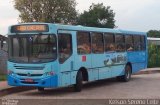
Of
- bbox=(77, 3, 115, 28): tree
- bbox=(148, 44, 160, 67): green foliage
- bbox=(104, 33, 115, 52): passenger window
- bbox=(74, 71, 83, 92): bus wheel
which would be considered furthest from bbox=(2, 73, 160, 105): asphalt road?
bbox=(77, 3, 115, 28): tree

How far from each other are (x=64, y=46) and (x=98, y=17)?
54759 mm

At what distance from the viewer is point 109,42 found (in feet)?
69.4

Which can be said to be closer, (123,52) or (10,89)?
(10,89)

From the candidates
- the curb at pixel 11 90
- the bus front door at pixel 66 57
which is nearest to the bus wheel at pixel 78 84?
the bus front door at pixel 66 57

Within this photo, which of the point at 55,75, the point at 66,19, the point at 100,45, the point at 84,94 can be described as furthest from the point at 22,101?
the point at 66,19

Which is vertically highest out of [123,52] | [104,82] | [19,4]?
[19,4]

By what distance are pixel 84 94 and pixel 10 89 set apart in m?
2.84

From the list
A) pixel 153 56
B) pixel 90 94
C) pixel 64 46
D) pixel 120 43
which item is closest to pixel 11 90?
pixel 64 46

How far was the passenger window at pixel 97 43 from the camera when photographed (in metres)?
19.5

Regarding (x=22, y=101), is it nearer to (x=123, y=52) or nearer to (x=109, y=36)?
(x=109, y=36)

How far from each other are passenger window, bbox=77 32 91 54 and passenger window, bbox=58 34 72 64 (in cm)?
77

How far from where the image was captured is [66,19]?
2370 inches

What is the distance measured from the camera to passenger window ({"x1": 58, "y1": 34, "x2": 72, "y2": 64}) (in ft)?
54.7

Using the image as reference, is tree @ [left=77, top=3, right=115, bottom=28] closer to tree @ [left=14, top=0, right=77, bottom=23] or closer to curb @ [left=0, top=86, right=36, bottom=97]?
tree @ [left=14, top=0, right=77, bottom=23]
